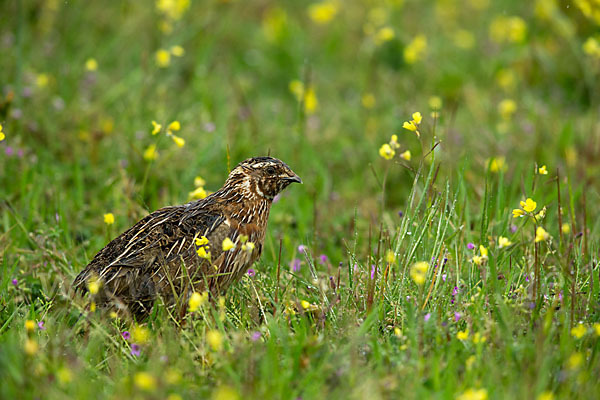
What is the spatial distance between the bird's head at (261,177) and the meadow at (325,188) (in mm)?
134

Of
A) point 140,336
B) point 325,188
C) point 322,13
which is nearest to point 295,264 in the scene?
point 325,188

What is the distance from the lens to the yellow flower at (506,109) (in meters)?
7.92

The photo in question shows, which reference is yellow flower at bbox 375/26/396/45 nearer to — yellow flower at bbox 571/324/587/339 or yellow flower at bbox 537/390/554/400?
yellow flower at bbox 571/324/587/339

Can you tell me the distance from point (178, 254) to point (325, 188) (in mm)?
2483

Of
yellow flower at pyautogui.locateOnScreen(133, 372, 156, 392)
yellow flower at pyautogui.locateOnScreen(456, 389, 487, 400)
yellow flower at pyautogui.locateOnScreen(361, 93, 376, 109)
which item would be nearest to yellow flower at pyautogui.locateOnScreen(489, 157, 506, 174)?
yellow flower at pyautogui.locateOnScreen(361, 93, 376, 109)

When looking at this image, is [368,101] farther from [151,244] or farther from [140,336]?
[140,336]

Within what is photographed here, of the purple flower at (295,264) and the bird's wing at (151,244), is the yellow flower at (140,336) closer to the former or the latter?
the bird's wing at (151,244)

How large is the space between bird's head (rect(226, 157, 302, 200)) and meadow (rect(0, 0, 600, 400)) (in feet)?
0.44

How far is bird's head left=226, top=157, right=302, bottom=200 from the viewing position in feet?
16.0

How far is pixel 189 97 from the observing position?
7.94 meters

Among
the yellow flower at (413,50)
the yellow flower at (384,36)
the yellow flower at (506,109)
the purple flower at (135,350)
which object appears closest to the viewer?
the purple flower at (135,350)

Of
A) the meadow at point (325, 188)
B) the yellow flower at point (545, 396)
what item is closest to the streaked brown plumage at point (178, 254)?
the meadow at point (325, 188)

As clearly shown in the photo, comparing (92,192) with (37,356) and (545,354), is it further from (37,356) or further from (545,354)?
(545,354)

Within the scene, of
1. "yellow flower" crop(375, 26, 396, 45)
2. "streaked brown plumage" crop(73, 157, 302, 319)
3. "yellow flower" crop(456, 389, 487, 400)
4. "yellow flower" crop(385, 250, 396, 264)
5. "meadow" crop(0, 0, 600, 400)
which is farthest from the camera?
"yellow flower" crop(375, 26, 396, 45)
